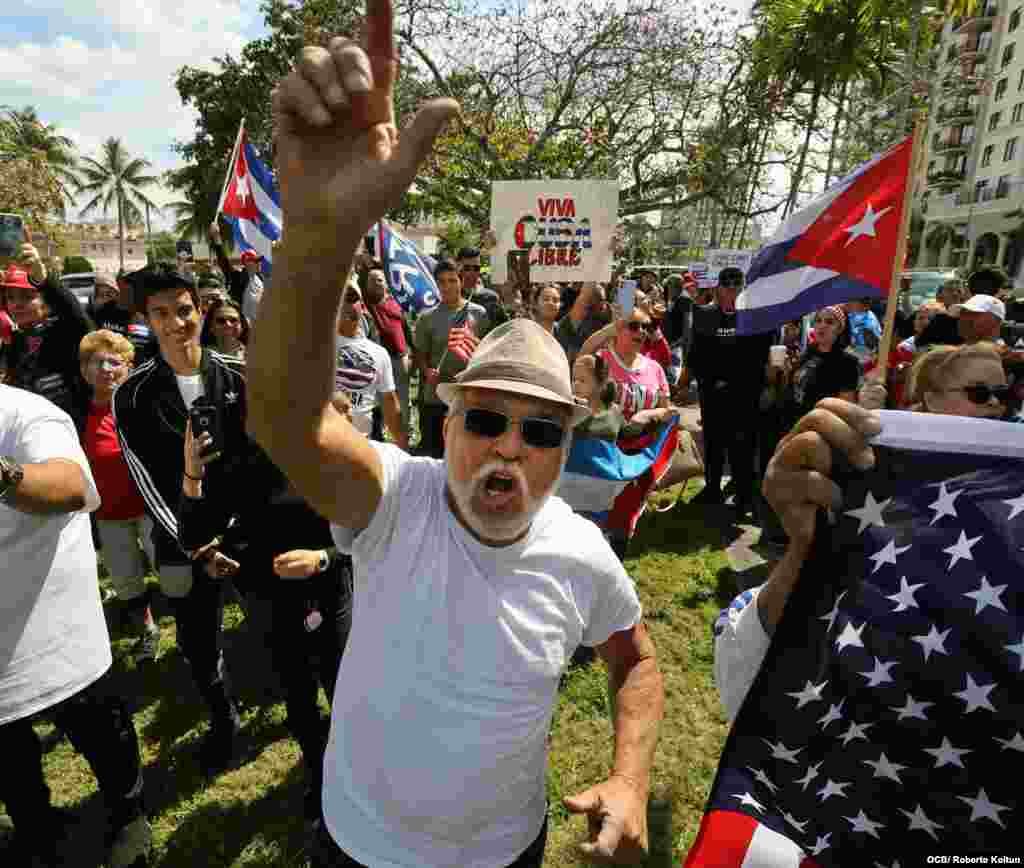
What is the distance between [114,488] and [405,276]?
139 inches

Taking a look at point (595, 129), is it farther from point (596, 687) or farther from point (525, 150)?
point (596, 687)

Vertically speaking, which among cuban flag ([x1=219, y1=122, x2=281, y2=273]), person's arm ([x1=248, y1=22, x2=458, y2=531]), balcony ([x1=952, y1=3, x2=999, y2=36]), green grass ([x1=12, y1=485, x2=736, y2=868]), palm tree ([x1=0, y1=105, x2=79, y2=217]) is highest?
balcony ([x1=952, y1=3, x2=999, y2=36])

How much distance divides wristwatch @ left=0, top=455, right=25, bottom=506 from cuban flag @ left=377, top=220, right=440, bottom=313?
4.77m

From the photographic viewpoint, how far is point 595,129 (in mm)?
13273

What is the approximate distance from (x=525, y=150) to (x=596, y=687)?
1194 cm

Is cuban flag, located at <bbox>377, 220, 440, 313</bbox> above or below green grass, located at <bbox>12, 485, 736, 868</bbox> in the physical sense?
above

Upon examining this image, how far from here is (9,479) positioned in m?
1.73

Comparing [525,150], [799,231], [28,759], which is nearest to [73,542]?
[28,759]

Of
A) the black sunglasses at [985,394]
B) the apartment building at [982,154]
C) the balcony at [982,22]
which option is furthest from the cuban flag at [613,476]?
the balcony at [982,22]

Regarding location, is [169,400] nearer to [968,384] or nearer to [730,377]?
[968,384]

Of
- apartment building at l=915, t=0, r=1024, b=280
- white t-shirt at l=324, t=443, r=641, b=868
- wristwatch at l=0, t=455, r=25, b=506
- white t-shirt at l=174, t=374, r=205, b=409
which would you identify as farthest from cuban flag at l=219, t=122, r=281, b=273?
apartment building at l=915, t=0, r=1024, b=280

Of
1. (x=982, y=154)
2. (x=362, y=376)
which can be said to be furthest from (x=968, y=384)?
(x=982, y=154)

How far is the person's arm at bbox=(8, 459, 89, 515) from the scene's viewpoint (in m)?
1.79

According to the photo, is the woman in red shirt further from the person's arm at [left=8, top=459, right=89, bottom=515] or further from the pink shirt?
the pink shirt
